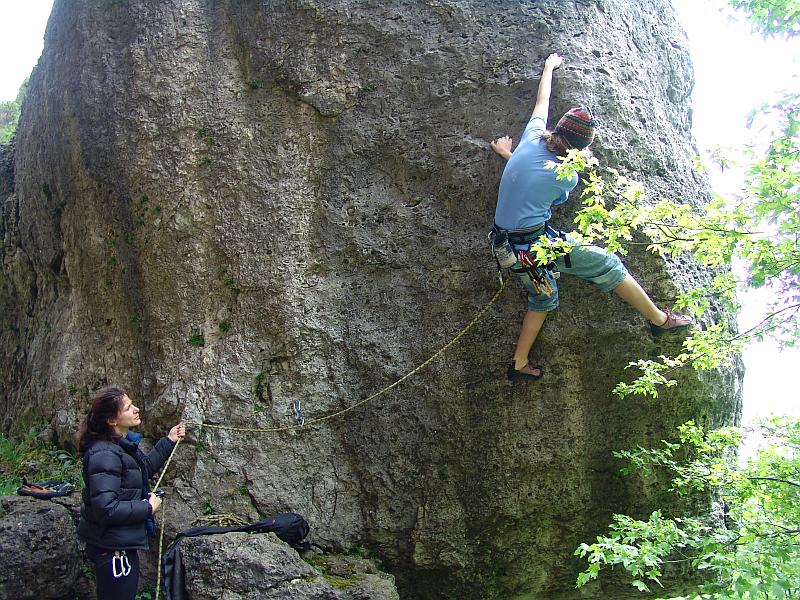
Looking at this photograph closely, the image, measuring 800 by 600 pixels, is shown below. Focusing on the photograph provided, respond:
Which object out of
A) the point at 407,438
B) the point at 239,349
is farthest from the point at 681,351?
the point at 239,349

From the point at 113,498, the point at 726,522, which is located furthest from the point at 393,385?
the point at 726,522

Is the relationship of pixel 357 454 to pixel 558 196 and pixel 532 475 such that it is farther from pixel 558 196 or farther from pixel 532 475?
pixel 558 196

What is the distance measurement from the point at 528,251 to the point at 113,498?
10.6 feet

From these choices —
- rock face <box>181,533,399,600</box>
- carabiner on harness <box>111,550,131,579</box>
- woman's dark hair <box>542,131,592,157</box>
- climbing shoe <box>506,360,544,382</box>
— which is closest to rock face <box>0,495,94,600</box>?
rock face <box>181,533,399,600</box>

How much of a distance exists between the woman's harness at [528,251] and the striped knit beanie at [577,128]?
0.63 meters

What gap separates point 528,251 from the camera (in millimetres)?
5277

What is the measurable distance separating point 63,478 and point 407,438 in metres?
3.06

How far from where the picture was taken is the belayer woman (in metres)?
4.38

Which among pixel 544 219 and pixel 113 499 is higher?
pixel 544 219

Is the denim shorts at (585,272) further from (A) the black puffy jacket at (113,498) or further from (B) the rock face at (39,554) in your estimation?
(B) the rock face at (39,554)

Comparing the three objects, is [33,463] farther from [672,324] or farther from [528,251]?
[672,324]

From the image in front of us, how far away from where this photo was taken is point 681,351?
5.62m

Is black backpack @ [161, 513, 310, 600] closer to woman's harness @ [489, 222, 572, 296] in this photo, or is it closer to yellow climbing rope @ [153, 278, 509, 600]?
yellow climbing rope @ [153, 278, 509, 600]

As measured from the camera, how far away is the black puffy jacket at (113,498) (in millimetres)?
4359
